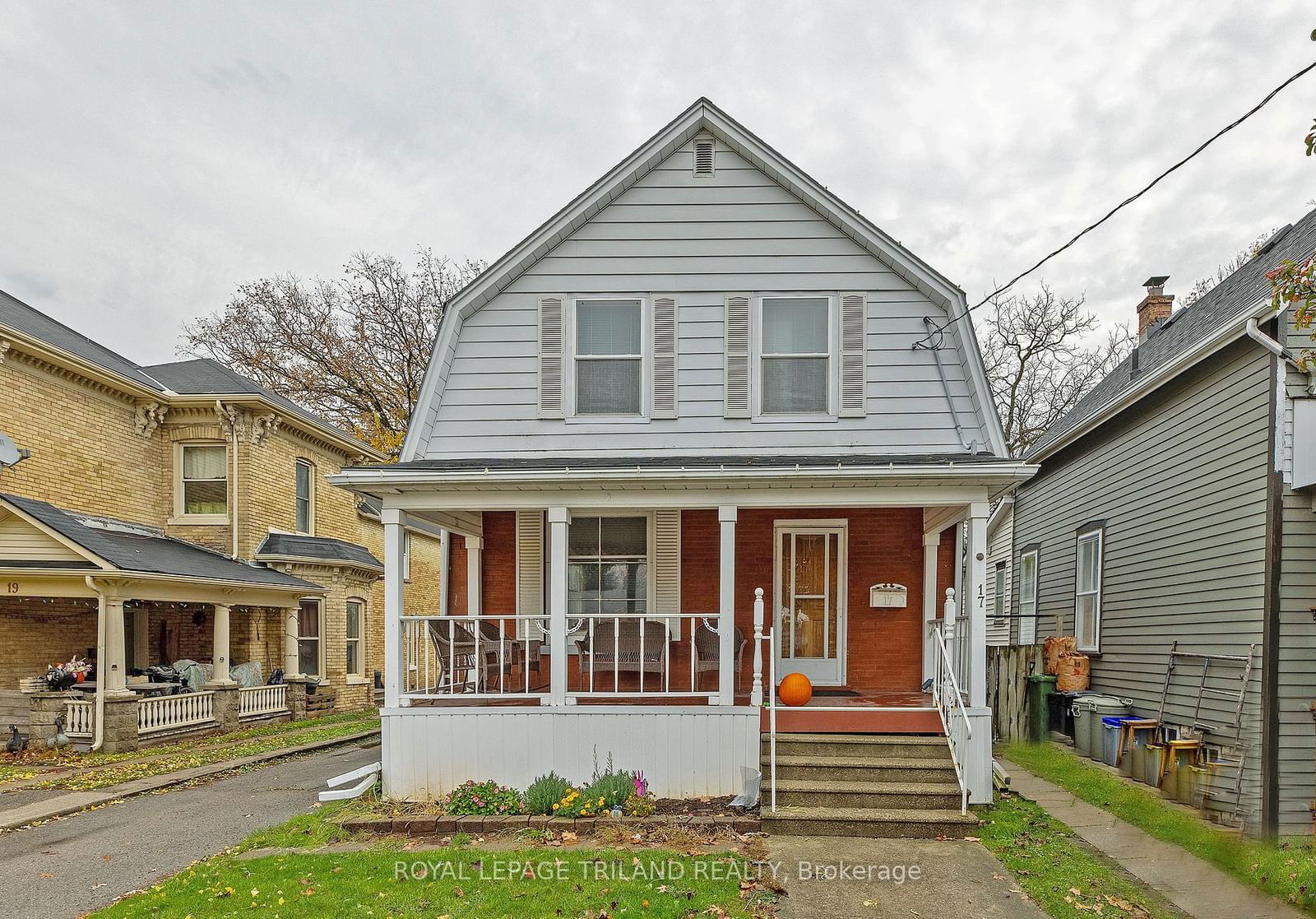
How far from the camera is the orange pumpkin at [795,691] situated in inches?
344

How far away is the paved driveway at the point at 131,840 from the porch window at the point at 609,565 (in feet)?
12.2

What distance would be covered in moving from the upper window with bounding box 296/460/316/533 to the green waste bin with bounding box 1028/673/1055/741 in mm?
15148

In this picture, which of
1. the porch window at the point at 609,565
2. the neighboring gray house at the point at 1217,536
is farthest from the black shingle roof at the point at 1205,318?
the porch window at the point at 609,565

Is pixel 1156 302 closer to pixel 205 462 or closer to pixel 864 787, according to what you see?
pixel 864 787

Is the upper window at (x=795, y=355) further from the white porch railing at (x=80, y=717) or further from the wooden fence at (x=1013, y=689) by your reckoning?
the white porch railing at (x=80, y=717)

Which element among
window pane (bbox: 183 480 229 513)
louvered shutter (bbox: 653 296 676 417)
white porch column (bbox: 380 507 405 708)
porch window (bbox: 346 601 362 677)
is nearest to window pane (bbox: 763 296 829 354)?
louvered shutter (bbox: 653 296 676 417)

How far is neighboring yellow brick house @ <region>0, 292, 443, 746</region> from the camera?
12.6m

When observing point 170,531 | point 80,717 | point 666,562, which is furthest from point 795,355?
point 170,531

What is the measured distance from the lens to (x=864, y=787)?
737 centimetres

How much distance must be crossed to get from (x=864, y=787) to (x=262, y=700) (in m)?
12.8

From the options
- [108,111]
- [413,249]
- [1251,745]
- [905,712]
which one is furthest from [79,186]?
[1251,745]

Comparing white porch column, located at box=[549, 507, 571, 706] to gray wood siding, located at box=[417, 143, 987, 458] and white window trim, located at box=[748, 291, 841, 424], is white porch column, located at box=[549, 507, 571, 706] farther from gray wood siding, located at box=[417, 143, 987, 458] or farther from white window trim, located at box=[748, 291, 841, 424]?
white window trim, located at box=[748, 291, 841, 424]

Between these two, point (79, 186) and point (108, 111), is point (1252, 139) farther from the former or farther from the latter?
point (79, 186)

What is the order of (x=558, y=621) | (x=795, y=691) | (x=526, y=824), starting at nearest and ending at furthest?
(x=526, y=824)
(x=558, y=621)
(x=795, y=691)
